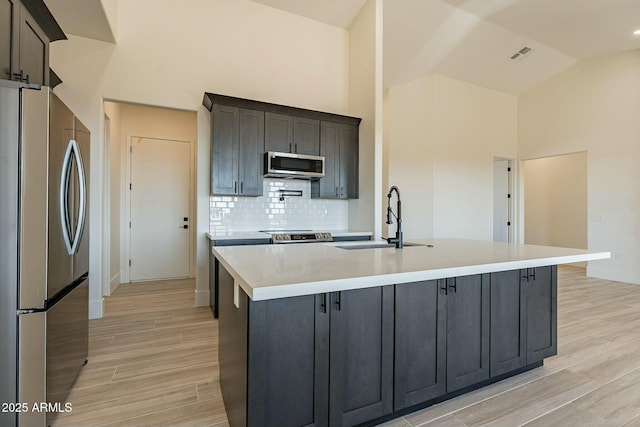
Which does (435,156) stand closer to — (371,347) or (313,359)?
(371,347)

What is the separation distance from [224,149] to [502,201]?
6.13 metres

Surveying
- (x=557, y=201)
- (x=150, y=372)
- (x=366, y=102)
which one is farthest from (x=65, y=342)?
(x=557, y=201)

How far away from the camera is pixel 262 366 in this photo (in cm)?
127

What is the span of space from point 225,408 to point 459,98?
621 cm

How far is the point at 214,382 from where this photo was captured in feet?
6.91

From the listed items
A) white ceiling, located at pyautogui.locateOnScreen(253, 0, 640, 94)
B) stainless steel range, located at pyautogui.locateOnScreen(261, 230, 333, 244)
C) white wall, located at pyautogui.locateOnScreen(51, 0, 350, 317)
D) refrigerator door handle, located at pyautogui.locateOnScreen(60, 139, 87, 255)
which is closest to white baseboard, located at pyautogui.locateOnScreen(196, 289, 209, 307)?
white wall, located at pyautogui.locateOnScreen(51, 0, 350, 317)

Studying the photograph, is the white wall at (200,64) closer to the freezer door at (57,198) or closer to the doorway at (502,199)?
the freezer door at (57,198)

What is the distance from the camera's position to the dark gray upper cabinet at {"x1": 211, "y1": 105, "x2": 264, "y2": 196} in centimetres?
353

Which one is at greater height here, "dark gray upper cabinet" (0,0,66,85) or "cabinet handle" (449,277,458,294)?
"dark gray upper cabinet" (0,0,66,85)

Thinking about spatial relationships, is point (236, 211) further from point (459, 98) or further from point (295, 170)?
point (459, 98)

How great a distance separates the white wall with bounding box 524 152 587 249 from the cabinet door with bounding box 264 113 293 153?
20.9 ft

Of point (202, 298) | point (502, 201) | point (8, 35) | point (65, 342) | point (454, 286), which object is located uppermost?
point (8, 35)

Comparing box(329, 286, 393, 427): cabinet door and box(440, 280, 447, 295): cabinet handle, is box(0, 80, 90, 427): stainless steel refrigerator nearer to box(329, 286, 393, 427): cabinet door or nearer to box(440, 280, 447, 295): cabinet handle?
box(329, 286, 393, 427): cabinet door

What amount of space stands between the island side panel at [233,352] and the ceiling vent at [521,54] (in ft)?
19.9
